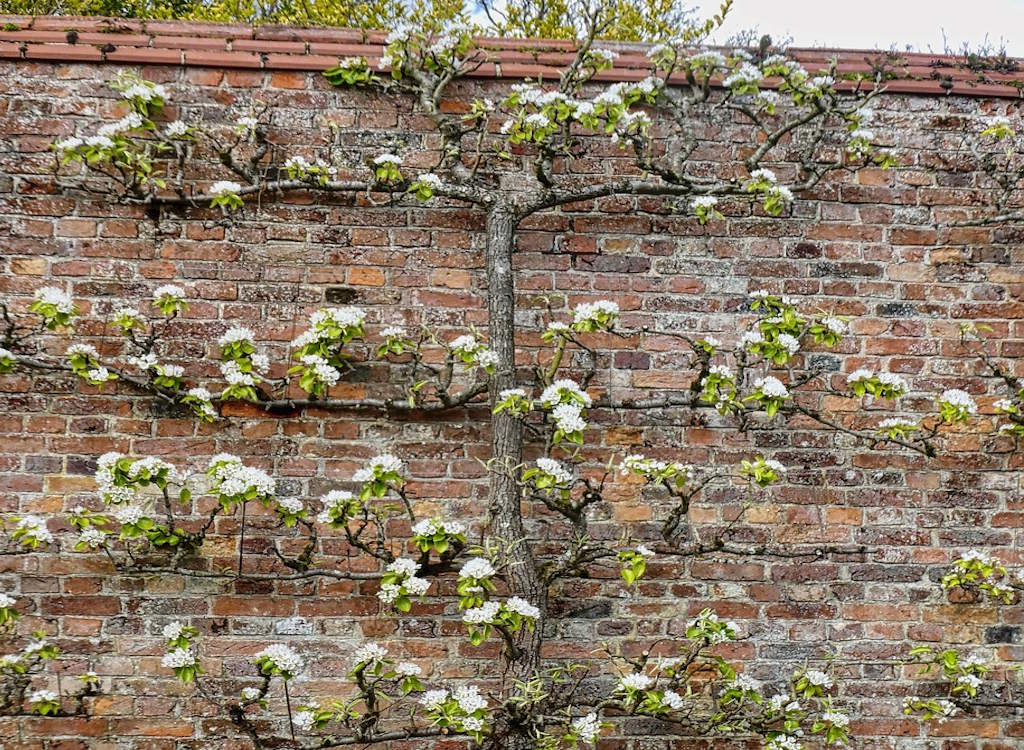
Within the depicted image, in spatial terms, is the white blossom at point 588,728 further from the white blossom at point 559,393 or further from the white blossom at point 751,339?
the white blossom at point 751,339

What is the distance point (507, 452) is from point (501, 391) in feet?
0.59

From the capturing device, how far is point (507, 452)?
2.58 m

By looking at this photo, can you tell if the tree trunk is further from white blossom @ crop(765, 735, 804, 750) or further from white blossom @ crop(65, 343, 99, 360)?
white blossom @ crop(65, 343, 99, 360)

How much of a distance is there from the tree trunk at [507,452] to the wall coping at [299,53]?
0.57m

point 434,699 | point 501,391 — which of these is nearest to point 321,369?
point 501,391

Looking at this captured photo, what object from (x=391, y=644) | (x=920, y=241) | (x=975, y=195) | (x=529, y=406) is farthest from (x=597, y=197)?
(x=391, y=644)

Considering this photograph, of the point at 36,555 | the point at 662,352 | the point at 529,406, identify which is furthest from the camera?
the point at 662,352

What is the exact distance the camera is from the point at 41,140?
8.80 feet

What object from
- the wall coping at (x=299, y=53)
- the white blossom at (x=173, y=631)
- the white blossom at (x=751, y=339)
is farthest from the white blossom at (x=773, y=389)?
the white blossom at (x=173, y=631)

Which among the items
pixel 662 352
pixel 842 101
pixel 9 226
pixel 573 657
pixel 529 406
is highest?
pixel 842 101

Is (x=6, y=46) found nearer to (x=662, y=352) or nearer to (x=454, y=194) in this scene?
(x=454, y=194)

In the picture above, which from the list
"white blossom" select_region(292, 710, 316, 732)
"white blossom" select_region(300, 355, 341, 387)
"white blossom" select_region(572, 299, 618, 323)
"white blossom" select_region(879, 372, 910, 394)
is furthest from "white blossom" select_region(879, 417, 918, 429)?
"white blossom" select_region(292, 710, 316, 732)

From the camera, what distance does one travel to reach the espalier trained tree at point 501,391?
96.7 inches

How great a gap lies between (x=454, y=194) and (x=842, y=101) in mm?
1288
